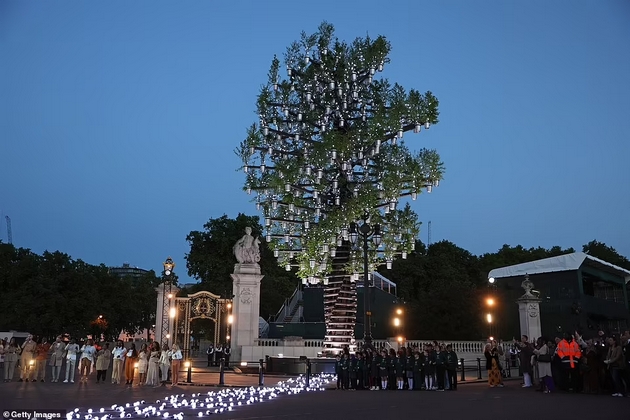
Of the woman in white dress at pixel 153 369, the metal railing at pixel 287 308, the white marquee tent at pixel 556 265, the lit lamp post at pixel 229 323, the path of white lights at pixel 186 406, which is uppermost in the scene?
the white marquee tent at pixel 556 265

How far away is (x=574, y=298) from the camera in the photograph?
42438mm

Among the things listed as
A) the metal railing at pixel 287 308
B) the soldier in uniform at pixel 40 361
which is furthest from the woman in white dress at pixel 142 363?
the metal railing at pixel 287 308

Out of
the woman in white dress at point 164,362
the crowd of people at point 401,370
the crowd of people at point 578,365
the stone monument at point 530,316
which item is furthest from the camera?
the stone monument at point 530,316

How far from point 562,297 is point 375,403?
33327 millimetres

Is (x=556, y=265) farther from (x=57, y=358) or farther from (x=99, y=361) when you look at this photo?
(x=57, y=358)

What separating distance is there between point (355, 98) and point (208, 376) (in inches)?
550

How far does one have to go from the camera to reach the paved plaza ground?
39.1 ft

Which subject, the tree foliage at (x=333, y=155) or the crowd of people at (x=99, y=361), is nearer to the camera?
the crowd of people at (x=99, y=361)

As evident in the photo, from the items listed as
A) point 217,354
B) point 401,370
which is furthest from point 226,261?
point 401,370

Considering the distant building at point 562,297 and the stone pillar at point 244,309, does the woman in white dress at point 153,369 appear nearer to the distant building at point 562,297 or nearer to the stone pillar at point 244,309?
the stone pillar at point 244,309

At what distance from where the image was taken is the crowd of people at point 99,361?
21.0 m

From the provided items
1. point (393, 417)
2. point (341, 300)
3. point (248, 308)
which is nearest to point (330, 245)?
point (341, 300)

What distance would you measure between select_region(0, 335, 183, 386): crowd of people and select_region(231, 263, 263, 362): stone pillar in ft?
21.7

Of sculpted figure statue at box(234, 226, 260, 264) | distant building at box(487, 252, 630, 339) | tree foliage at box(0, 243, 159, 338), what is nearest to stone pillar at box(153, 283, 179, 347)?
sculpted figure statue at box(234, 226, 260, 264)
